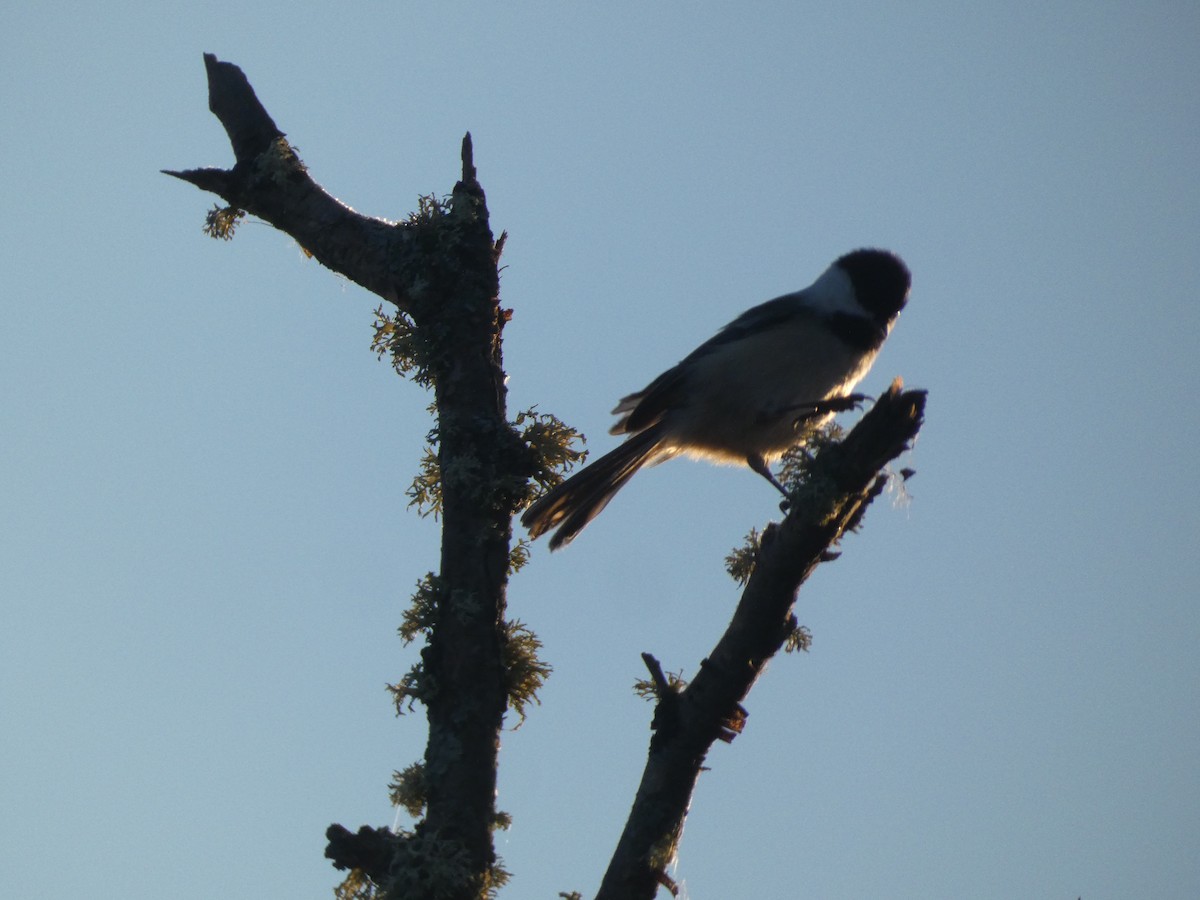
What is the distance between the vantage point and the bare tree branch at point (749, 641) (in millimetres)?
3639

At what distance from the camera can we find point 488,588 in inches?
155

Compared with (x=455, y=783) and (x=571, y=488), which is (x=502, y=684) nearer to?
(x=455, y=783)

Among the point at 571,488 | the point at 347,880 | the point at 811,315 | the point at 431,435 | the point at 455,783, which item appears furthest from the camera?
the point at 811,315

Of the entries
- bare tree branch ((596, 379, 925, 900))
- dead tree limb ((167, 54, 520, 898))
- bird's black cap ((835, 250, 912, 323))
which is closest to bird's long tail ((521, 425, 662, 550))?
dead tree limb ((167, 54, 520, 898))

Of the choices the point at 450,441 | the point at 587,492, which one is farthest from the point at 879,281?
the point at 450,441

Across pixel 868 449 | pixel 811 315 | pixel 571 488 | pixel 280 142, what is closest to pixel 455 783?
pixel 868 449

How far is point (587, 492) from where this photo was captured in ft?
18.9

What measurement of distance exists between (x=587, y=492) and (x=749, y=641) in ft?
7.08

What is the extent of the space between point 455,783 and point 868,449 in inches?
64.9

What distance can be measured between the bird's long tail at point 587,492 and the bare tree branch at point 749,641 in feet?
5.20

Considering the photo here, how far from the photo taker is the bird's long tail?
5434 mm

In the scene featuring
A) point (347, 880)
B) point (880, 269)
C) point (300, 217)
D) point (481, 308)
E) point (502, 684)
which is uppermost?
point (880, 269)

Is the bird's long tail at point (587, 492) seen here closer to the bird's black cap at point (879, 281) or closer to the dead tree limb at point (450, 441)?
the dead tree limb at point (450, 441)

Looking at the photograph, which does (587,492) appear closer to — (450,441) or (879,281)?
(450,441)
